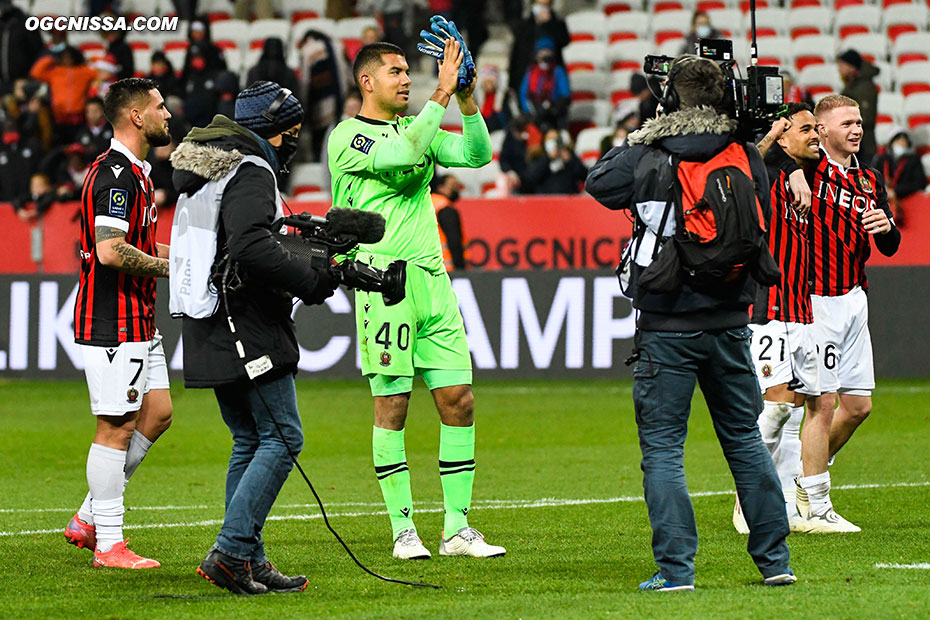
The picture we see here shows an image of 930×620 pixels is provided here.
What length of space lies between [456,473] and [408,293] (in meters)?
0.89

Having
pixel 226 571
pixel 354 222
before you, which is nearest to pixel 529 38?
pixel 354 222

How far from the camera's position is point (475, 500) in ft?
29.1

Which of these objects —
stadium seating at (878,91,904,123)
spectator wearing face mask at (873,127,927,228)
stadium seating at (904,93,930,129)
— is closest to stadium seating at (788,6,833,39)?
stadium seating at (878,91,904,123)

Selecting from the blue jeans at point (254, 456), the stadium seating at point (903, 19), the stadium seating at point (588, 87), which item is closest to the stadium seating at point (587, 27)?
the stadium seating at point (588, 87)

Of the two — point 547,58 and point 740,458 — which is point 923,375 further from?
point 740,458

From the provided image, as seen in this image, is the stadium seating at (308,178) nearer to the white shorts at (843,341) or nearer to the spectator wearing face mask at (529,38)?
the spectator wearing face mask at (529,38)

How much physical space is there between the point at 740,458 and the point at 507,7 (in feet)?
57.4

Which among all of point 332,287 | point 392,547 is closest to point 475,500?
point 392,547

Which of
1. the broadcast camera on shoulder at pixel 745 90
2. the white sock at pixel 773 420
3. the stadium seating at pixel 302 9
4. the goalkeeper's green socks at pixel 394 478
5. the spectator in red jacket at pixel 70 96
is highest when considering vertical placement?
the stadium seating at pixel 302 9

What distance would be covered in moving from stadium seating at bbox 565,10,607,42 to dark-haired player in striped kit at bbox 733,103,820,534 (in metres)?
14.4

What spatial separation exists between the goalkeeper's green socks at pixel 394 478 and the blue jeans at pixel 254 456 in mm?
966

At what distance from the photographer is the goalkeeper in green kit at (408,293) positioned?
22.5 feet

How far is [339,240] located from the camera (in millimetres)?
5879

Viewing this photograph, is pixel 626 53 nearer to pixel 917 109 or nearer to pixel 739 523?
pixel 917 109
